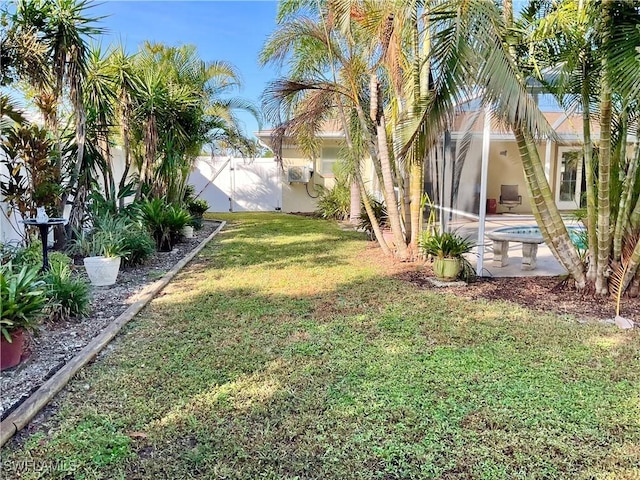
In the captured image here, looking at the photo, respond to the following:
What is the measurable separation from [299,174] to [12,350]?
15.2 meters

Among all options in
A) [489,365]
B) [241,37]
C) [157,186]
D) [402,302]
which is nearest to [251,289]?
[402,302]

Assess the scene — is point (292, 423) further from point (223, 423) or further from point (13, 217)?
point (13, 217)

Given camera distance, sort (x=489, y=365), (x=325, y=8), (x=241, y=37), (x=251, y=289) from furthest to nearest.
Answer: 1. (x=241, y=37)
2. (x=325, y=8)
3. (x=251, y=289)
4. (x=489, y=365)

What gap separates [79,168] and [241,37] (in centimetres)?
491

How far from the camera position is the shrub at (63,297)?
4.53 metres

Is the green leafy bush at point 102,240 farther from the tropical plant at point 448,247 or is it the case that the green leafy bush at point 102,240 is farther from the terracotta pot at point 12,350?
the tropical plant at point 448,247

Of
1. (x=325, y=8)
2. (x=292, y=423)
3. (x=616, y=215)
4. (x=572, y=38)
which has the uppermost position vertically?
(x=325, y=8)

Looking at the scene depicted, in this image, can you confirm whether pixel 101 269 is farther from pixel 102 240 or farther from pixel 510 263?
pixel 510 263

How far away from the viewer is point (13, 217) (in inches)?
290

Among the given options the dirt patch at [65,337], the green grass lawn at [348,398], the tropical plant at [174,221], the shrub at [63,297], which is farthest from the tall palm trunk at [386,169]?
the shrub at [63,297]

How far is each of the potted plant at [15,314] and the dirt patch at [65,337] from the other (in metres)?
0.13

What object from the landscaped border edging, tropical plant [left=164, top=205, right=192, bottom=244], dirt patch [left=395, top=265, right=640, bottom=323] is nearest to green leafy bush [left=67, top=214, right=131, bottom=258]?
the landscaped border edging

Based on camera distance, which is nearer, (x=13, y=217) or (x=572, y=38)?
(x=572, y=38)

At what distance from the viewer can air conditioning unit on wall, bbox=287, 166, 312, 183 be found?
1817 centimetres
